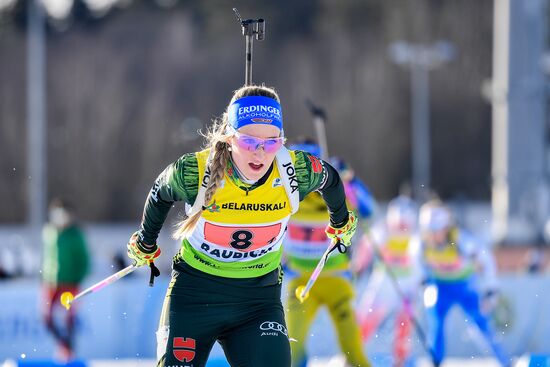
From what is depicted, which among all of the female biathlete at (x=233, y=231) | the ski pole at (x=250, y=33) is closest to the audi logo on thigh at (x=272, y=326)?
the female biathlete at (x=233, y=231)

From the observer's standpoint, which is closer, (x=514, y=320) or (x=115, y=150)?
(x=514, y=320)

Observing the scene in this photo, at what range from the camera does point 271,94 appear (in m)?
5.03

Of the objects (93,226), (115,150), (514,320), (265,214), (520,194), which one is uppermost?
(265,214)

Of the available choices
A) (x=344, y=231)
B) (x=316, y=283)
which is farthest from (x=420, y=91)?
(x=344, y=231)

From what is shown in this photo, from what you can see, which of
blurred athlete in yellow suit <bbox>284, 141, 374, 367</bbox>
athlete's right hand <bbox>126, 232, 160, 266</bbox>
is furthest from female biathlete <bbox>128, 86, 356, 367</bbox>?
blurred athlete in yellow suit <bbox>284, 141, 374, 367</bbox>

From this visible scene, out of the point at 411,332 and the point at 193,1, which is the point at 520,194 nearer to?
the point at 411,332

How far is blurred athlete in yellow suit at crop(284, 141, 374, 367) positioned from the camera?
7.52 metres

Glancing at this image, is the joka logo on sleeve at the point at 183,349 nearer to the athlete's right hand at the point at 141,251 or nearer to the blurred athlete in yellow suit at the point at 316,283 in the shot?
the athlete's right hand at the point at 141,251

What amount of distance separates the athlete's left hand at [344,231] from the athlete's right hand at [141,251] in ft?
3.20

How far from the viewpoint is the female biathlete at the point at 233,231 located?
4.75m

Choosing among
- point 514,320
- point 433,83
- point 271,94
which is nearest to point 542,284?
point 514,320

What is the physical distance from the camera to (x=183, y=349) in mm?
4738

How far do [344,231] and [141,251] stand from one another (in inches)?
43.8

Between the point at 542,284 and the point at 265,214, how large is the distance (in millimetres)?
7926
